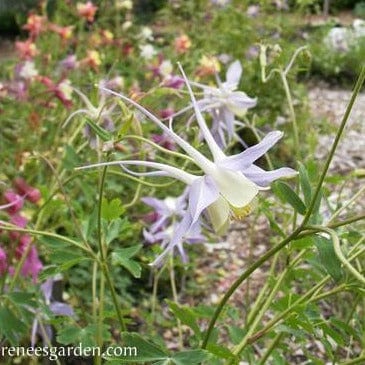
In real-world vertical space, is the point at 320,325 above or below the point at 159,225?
above

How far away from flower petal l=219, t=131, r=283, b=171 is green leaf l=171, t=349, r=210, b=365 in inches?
9.7

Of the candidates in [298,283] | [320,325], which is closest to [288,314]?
[320,325]

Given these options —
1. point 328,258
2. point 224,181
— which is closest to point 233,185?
point 224,181

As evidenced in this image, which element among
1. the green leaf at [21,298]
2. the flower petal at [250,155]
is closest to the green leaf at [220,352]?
the flower petal at [250,155]

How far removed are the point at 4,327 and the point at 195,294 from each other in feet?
5.49

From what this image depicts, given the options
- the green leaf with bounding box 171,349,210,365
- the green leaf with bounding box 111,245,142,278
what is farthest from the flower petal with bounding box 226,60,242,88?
the green leaf with bounding box 171,349,210,365

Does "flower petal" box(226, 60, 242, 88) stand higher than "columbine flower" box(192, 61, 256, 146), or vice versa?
"flower petal" box(226, 60, 242, 88)

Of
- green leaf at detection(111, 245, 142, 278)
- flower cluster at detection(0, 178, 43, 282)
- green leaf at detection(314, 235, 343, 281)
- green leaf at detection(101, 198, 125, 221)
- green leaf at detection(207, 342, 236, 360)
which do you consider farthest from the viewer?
flower cluster at detection(0, 178, 43, 282)

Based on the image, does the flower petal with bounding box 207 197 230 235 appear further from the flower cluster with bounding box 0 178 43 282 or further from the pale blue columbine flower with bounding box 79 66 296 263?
the flower cluster with bounding box 0 178 43 282

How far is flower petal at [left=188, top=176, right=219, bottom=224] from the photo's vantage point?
2.99ft

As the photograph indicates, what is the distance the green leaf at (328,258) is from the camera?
2.97 feet

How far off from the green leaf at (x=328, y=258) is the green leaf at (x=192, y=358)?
0.66 feet

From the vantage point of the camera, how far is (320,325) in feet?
3.83

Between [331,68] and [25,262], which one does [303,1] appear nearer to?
[331,68]
